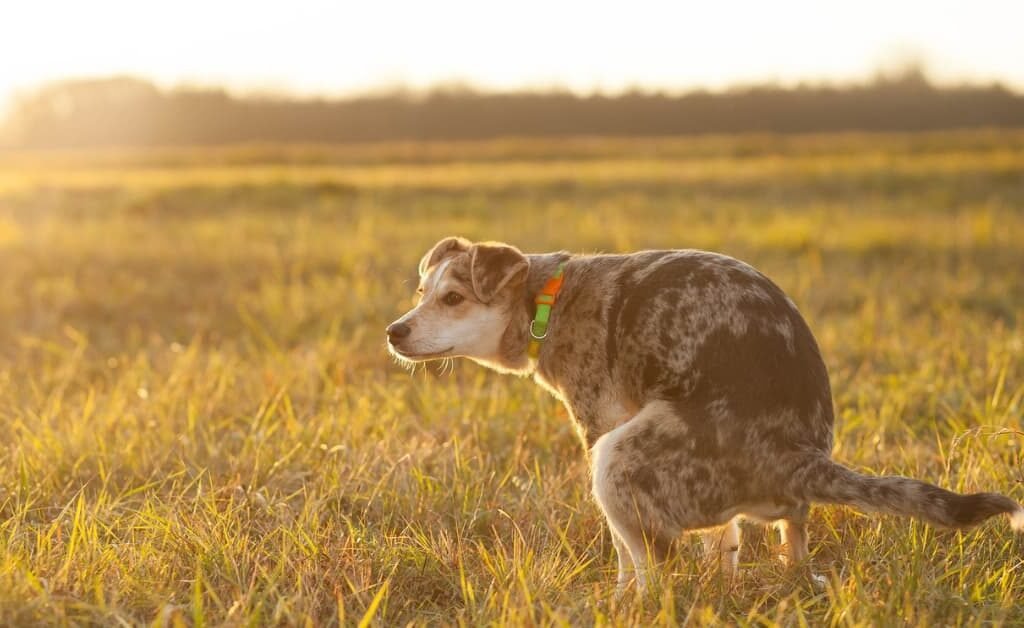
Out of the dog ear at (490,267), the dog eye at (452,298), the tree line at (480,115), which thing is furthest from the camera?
the tree line at (480,115)

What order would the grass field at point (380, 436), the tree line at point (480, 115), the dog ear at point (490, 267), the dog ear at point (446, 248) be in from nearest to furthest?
the grass field at point (380, 436)
the dog ear at point (490, 267)
the dog ear at point (446, 248)
the tree line at point (480, 115)

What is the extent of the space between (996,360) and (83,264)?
996 cm

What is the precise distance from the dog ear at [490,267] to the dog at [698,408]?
0.05 metres

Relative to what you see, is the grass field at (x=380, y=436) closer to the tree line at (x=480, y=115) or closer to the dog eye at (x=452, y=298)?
the dog eye at (x=452, y=298)

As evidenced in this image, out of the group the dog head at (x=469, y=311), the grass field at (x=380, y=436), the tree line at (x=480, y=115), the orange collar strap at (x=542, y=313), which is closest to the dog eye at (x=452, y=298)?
the dog head at (x=469, y=311)

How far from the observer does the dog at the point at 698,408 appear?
3.79 meters

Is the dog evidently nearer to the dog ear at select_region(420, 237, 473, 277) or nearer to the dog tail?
the dog tail

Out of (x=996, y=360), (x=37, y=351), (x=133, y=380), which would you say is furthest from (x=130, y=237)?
(x=996, y=360)

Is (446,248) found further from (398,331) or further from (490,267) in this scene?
(398,331)

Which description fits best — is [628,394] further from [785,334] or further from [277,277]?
[277,277]

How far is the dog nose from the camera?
4.62 m

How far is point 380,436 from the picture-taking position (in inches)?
228

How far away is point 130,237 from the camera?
47.3 ft

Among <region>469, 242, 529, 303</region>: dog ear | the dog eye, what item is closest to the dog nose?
the dog eye
